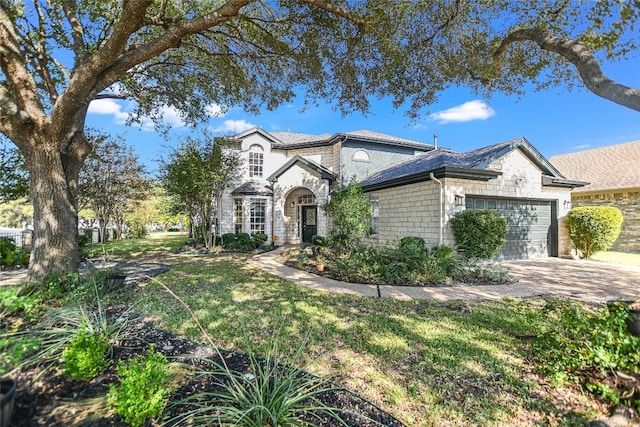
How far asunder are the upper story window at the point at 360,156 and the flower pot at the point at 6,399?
1538 centimetres

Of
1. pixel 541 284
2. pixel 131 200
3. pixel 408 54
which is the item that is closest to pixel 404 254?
pixel 541 284

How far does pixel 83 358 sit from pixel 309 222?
1475cm

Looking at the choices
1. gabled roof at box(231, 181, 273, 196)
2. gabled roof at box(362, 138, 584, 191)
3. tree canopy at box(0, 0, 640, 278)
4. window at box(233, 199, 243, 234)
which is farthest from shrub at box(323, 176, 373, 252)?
window at box(233, 199, 243, 234)

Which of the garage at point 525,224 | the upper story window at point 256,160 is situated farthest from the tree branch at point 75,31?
the garage at point 525,224

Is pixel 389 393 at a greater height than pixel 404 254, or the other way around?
pixel 404 254

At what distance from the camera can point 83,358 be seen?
254 centimetres

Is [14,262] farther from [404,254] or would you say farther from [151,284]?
[404,254]

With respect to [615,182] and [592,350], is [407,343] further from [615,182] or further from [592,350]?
[615,182]

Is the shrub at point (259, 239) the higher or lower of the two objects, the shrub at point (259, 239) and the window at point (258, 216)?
the lower

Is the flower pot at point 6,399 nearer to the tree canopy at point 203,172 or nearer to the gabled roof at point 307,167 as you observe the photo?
the tree canopy at point 203,172

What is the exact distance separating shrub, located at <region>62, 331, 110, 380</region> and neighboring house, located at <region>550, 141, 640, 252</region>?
1778 centimetres

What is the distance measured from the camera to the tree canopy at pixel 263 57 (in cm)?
534

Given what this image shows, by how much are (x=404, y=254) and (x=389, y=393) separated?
5965 millimetres

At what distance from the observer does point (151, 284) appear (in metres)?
6.98
